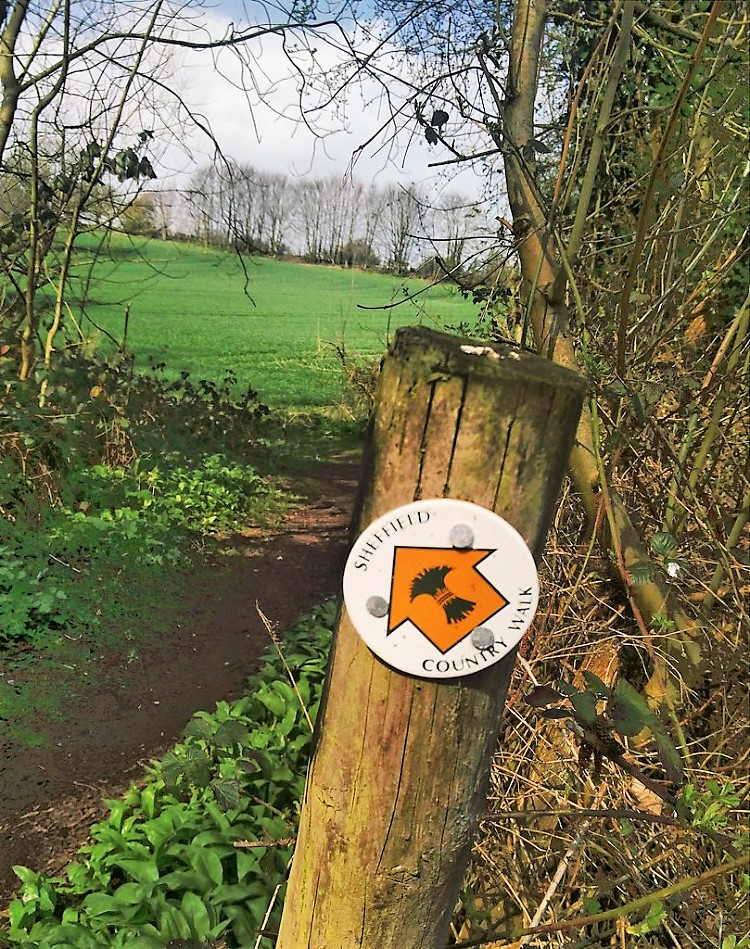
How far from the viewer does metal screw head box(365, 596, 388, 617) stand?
82 centimetres

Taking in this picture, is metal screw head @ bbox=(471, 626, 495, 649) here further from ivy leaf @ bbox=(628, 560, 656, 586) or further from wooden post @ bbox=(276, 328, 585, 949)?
ivy leaf @ bbox=(628, 560, 656, 586)

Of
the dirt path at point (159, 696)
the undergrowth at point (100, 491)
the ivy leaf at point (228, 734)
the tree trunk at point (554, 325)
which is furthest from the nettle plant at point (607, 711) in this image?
the undergrowth at point (100, 491)

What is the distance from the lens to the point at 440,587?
0.80 metres

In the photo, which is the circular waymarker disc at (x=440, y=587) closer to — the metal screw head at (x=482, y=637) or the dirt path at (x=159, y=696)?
the metal screw head at (x=482, y=637)

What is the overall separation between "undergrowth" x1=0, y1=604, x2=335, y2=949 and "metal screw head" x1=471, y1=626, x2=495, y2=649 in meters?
0.82

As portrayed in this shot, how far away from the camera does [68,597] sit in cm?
388

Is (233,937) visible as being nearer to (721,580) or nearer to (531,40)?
(721,580)

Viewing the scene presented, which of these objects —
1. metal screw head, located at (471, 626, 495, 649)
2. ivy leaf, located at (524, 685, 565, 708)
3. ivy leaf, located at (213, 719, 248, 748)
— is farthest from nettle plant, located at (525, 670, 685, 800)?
ivy leaf, located at (213, 719, 248, 748)

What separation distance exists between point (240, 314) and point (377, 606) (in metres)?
6.87

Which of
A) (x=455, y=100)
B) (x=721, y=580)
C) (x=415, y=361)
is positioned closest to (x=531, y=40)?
(x=455, y=100)

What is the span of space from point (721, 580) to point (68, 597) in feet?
10.6

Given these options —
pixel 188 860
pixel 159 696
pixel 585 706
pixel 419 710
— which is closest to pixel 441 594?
pixel 419 710

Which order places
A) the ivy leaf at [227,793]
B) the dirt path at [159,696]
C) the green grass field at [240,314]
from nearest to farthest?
the ivy leaf at [227,793]
the dirt path at [159,696]
the green grass field at [240,314]

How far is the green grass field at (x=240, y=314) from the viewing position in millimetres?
6137
